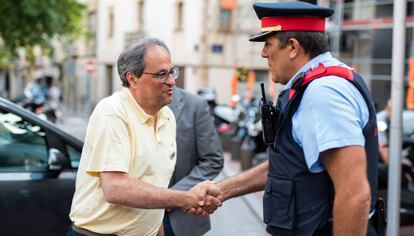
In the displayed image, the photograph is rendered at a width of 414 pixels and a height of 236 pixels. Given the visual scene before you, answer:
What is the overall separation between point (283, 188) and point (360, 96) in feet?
1.44

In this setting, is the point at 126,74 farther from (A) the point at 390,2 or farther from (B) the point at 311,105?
(A) the point at 390,2

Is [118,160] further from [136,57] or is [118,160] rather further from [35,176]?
[35,176]

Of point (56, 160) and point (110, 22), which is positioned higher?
point (110, 22)

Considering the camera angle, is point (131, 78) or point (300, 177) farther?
point (131, 78)

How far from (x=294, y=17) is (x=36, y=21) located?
17772 millimetres

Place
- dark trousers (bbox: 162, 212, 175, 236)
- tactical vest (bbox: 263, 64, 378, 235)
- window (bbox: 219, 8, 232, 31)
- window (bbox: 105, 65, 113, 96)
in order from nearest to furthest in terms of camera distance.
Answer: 1. tactical vest (bbox: 263, 64, 378, 235)
2. dark trousers (bbox: 162, 212, 175, 236)
3. window (bbox: 219, 8, 232, 31)
4. window (bbox: 105, 65, 113, 96)

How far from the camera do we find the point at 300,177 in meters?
2.38

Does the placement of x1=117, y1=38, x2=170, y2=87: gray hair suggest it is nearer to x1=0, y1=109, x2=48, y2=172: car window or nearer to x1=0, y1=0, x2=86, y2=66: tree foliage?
x1=0, y1=109, x2=48, y2=172: car window

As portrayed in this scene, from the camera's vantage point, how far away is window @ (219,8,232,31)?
28.2 m

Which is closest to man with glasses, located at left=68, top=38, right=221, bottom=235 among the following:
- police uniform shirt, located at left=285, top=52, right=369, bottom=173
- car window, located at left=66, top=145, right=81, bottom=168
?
police uniform shirt, located at left=285, top=52, right=369, bottom=173

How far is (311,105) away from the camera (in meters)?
2.31

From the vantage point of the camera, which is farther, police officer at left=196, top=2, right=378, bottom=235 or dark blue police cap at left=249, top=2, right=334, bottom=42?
dark blue police cap at left=249, top=2, right=334, bottom=42

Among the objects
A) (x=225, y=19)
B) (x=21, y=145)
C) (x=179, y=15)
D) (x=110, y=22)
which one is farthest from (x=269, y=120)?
(x=110, y=22)

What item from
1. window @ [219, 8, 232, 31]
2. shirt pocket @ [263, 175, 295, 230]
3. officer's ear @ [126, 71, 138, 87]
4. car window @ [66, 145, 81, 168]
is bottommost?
car window @ [66, 145, 81, 168]
